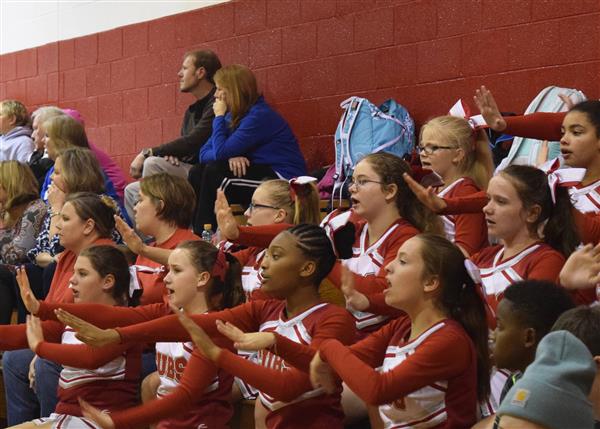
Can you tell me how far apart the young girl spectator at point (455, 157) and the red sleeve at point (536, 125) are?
0.59ft

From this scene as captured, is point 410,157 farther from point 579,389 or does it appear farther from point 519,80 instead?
point 579,389

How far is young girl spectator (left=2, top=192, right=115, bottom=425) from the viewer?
4.88 meters

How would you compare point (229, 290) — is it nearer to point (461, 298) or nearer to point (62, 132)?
point (461, 298)

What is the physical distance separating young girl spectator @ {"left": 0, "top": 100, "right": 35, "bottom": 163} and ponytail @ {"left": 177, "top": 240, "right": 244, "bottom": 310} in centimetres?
402

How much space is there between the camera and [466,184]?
4.35 meters

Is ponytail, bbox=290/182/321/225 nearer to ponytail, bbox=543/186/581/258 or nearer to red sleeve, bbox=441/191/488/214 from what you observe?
red sleeve, bbox=441/191/488/214

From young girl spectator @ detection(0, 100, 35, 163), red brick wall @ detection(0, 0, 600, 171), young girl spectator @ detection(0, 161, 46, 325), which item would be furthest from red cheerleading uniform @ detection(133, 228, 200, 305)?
young girl spectator @ detection(0, 100, 35, 163)

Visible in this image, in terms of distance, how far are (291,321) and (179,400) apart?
483 millimetres

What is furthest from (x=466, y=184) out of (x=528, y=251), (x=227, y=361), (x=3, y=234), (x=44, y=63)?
(x=44, y=63)

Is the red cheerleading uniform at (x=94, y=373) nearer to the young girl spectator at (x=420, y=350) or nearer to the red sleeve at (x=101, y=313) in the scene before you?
the red sleeve at (x=101, y=313)

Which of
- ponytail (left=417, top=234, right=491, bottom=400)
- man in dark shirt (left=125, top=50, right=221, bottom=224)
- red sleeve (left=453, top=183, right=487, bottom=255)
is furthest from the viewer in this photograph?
man in dark shirt (left=125, top=50, right=221, bottom=224)

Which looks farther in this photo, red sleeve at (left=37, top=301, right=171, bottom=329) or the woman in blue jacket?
the woman in blue jacket

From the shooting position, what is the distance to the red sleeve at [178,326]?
3.62 meters

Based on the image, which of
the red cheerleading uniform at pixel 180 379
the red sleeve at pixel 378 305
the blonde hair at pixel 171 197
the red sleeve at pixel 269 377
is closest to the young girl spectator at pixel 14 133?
the blonde hair at pixel 171 197
